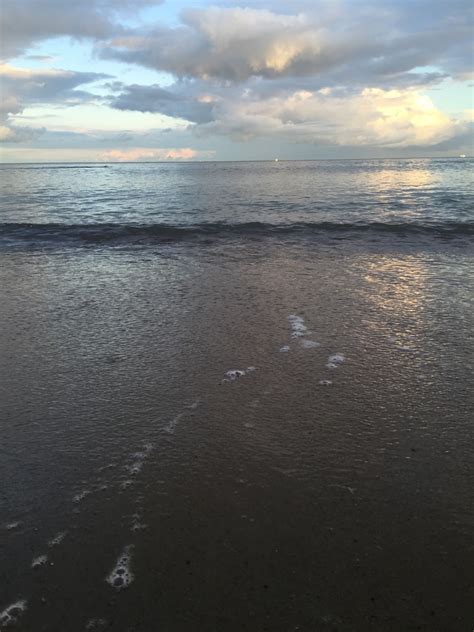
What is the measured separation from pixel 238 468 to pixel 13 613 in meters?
1.67

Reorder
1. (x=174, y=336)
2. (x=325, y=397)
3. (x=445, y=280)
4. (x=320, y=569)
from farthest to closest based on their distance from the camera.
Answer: (x=445, y=280) → (x=174, y=336) → (x=325, y=397) → (x=320, y=569)

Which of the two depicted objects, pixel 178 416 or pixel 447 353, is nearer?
pixel 178 416

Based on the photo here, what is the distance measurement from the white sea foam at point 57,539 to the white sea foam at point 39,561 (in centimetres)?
8

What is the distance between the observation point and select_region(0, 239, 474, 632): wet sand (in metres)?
2.65

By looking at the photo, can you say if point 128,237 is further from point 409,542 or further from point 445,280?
point 409,542

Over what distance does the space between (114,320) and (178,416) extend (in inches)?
124

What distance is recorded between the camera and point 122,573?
2.81 meters

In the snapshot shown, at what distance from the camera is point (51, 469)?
12.2 ft

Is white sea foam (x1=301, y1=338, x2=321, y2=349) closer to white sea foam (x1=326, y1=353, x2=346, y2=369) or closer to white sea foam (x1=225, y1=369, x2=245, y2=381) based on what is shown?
white sea foam (x1=326, y1=353, x2=346, y2=369)

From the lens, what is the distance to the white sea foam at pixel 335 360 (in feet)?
18.0

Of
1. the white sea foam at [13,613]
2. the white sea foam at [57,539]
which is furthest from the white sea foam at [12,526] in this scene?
the white sea foam at [13,613]

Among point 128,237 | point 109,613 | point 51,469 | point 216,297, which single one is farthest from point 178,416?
point 128,237

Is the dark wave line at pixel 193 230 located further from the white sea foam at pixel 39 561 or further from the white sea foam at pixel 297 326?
the white sea foam at pixel 39 561

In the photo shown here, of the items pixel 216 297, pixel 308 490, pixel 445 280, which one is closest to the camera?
pixel 308 490
